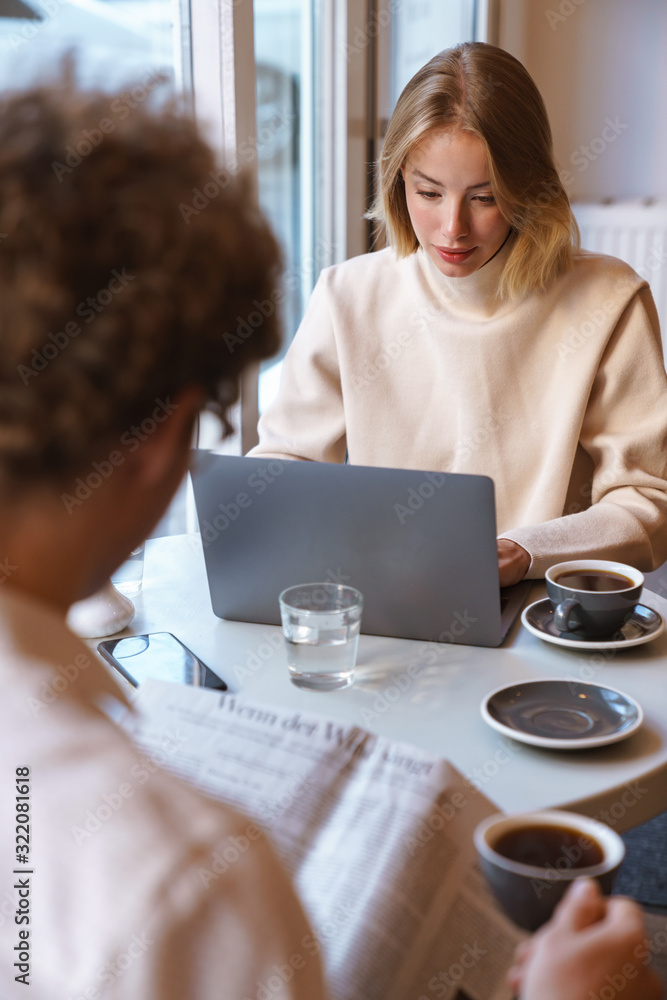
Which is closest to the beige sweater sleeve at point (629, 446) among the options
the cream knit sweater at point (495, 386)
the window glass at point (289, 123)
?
the cream knit sweater at point (495, 386)

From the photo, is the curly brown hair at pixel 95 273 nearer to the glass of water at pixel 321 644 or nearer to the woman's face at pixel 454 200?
the glass of water at pixel 321 644

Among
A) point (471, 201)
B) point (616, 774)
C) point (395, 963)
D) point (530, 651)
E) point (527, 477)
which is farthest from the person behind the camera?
point (527, 477)

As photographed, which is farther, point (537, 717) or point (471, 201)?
point (471, 201)

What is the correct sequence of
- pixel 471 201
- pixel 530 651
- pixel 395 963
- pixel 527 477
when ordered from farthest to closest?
pixel 527 477 → pixel 471 201 → pixel 530 651 → pixel 395 963

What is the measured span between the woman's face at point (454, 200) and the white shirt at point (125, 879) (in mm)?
1202

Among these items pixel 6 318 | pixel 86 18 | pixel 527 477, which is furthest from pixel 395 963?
pixel 86 18

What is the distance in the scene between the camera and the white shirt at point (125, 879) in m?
0.41

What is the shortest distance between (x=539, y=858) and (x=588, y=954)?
113 millimetres

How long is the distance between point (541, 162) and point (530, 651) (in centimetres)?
82

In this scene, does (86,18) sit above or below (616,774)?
above

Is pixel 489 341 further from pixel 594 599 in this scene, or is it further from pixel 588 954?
pixel 588 954

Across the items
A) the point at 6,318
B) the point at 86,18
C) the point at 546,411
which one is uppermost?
the point at 86,18

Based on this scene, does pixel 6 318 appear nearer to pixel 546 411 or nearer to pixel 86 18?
pixel 546 411

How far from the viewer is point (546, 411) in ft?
5.23
